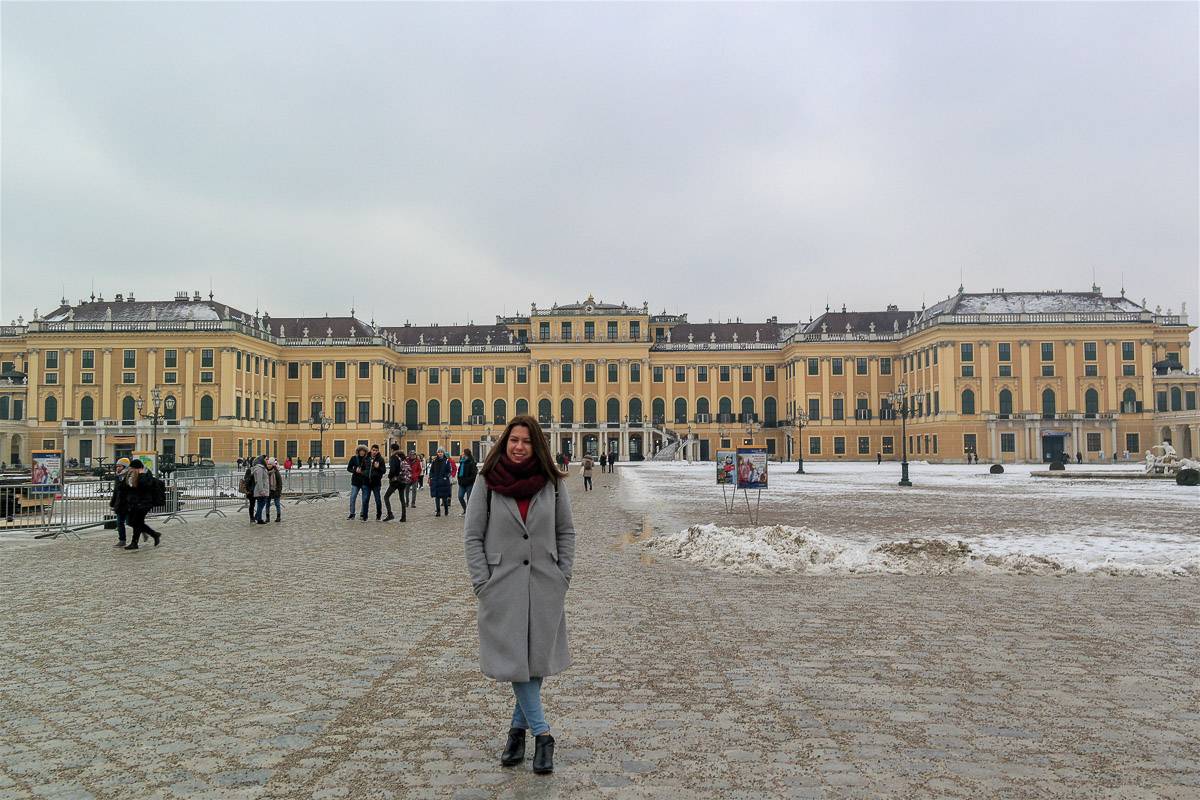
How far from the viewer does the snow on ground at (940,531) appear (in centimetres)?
1171

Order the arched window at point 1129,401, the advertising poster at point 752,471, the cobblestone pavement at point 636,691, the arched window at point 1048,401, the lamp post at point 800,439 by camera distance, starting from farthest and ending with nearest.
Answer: the arched window at point 1048,401
the arched window at point 1129,401
the lamp post at point 800,439
the advertising poster at point 752,471
the cobblestone pavement at point 636,691

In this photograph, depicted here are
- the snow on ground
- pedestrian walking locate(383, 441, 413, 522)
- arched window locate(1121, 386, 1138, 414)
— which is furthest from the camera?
arched window locate(1121, 386, 1138, 414)

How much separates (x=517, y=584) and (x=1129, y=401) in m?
77.0

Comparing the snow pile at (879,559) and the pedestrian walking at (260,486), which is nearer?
the snow pile at (879,559)

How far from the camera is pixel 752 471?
1884cm

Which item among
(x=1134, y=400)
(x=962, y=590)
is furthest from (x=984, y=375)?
(x=962, y=590)

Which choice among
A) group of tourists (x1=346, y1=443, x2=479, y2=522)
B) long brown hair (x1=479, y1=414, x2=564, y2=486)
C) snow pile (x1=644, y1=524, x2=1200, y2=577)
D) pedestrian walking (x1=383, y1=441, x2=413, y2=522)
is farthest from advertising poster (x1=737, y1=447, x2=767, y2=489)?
long brown hair (x1=479, y1=414, x2=564, y2=486)

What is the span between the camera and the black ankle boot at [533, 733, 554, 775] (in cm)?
454

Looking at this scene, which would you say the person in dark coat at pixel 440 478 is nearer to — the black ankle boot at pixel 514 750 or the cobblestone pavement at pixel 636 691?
the cobblestone pavement at pixel 636 691

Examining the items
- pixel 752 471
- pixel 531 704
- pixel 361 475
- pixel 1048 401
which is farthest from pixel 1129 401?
pixel 531 704

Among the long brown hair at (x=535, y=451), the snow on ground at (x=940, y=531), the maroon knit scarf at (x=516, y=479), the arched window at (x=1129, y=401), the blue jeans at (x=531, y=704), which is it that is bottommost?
the snow on ground at (x=940, y=531)

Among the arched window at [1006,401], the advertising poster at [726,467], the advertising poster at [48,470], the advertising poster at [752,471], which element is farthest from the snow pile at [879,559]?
the arched window at [1006,401]

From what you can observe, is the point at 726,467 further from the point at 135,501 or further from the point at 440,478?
the point at 135,501

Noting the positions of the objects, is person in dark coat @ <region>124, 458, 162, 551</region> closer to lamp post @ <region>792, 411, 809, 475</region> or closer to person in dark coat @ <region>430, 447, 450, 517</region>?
person in dark coat @ <region>430, 447, 450, 517</region>
